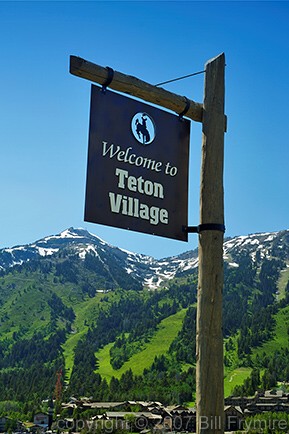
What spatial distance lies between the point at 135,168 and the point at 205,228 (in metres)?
1.18

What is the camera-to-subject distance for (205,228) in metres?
7.27

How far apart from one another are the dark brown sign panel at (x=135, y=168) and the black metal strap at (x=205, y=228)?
74 mm

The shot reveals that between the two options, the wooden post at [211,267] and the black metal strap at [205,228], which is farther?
the black metal strap at [205,228]

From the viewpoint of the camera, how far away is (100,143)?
6723 mm

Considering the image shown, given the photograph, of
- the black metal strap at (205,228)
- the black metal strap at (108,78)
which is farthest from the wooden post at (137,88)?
the black metal strap at (205,228)

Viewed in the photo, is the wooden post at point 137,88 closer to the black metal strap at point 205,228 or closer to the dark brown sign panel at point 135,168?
the dark brown sign panel at point 135,168

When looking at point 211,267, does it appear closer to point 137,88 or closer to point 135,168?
point 135,168

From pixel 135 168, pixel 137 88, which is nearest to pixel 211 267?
pixel 135 168

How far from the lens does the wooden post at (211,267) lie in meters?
6.75

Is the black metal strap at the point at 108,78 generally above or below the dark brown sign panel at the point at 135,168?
above

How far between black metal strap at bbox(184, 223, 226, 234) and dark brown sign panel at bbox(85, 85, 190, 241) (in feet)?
0.24

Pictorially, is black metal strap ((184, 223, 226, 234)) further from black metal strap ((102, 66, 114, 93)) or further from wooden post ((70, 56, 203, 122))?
black metal strap ((102, 66, 114, 93))

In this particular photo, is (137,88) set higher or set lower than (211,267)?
higher

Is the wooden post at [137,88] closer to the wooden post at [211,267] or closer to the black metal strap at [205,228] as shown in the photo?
the wooden post at [211,267]
